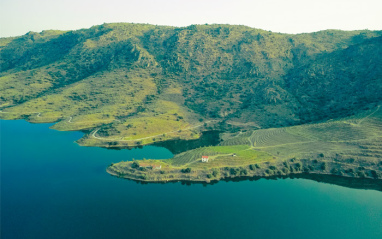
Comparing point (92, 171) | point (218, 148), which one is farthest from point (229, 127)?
point (92, 171)

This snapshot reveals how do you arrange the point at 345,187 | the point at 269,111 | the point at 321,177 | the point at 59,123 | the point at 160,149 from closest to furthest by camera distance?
the point at 345,187 < the point at 321,177 < the point at 160,149 < the point at 59,123 < the point at 269,111

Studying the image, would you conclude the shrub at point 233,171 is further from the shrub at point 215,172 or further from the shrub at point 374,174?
the shrub at point 374,174

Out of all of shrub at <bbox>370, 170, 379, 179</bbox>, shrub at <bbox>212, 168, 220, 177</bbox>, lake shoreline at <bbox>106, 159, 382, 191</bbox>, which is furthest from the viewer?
shrub at <bbox>212, 168, 220, 177</bbox>

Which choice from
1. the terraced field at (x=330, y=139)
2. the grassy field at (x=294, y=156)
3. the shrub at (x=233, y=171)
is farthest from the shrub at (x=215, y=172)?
the terraced field at (x=330, y=139)

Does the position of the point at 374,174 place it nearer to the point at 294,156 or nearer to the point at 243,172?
the point at 294,156

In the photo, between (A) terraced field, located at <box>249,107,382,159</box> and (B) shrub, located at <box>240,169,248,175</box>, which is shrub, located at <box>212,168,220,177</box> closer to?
(B) shrub, located at <box>240,169,248,175</box>

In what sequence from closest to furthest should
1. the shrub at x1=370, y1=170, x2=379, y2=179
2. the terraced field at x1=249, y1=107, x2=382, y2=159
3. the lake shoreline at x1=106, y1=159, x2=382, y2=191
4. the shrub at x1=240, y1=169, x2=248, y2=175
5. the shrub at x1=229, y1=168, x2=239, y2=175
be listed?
the lake shoreline at x1=106, y1=159, x2=382, y2=191 → the shrub at x1=370, y1=170, x2=379, y2=179 → the shrub at x1=229, y1=168, x2=239, y2=175 → the shrub at x1=240, y1=169, x2=248, y2=175 → the terraced field at x1=249, y1=107, x2=382, y2=159

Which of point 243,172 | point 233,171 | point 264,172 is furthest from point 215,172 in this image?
point 264,172

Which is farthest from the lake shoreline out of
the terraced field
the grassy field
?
the terraced field

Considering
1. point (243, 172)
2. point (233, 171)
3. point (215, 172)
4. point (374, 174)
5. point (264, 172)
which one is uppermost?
point (374, 174)

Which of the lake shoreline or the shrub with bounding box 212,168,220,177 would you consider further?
the shrub with bounding box 212,168,220,177

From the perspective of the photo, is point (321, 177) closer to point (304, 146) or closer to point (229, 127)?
point (304, 146)
